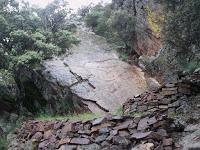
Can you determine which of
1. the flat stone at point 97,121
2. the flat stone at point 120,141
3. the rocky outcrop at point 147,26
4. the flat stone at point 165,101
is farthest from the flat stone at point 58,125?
the rocky outcrop at point 147,26

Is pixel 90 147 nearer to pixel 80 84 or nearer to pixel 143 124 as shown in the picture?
pixel 143 124

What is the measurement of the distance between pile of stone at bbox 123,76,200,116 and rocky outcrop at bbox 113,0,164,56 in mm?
5642

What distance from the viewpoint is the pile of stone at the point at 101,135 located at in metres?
7.80

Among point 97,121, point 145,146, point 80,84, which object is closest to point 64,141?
point 97,121

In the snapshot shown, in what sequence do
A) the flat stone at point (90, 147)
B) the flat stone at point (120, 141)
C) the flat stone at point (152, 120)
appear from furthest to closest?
the flat stone at point (90, 147) → the flat stone at point (152, 120) → the flat stone at point (120, 141)

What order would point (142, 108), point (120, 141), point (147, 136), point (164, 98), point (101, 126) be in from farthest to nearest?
point (142, 108), point (164, 98), point (101, 126), point (120, 141), point (147, 136)

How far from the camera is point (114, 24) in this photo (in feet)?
60.3

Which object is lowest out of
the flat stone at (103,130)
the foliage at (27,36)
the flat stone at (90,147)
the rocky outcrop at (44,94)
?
the flat stone at (90,147)

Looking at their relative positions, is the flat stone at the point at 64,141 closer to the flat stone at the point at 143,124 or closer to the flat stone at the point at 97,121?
the flat stone at the point at 97,121

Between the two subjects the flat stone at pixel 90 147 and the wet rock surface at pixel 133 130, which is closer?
the wet rock surface at pixel 133 130

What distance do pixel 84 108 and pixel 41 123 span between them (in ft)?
13.0

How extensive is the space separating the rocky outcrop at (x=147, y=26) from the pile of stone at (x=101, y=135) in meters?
8.25

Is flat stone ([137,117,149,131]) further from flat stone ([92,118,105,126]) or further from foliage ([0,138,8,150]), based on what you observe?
foliage ([0,138,8,150])

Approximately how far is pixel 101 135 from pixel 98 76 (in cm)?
756
